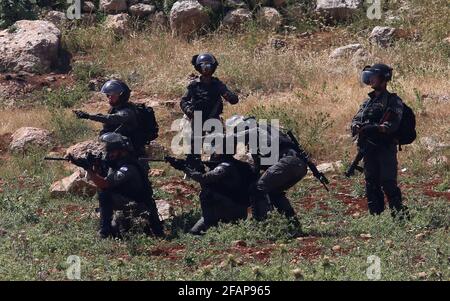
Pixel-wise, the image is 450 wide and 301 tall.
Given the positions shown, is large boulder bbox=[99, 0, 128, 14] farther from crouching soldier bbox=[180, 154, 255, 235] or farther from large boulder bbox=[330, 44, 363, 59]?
crouching soldier bbox=[180, 154, 255, 235]

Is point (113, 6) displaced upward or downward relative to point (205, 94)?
downward

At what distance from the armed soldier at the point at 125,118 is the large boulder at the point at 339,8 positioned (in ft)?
27.1

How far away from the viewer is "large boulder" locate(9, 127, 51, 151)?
15133 mm

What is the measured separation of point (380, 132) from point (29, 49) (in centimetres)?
848

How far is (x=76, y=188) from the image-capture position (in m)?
13.0

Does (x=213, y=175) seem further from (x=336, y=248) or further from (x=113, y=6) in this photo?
(x=113, y=6)

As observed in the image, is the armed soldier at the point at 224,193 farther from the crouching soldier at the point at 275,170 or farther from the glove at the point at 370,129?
the glove at the point at 370,129

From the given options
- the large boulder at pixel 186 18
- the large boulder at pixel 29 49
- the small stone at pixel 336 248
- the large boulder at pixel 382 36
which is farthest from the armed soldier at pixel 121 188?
the large boulder at pixel 186 18

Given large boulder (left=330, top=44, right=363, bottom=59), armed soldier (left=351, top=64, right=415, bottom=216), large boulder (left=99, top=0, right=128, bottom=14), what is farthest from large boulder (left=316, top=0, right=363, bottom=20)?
armed soldier (left=351, top=64, right=415, bottom=216)

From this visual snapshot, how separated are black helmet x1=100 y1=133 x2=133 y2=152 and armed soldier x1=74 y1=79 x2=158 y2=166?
37 cm

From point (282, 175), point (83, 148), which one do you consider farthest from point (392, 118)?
point (83, 148)

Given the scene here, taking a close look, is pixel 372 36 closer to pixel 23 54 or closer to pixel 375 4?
pixel 375 4

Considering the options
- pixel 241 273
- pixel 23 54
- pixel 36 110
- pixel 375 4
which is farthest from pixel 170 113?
pixel 241 273

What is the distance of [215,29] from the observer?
1917 centimetres
